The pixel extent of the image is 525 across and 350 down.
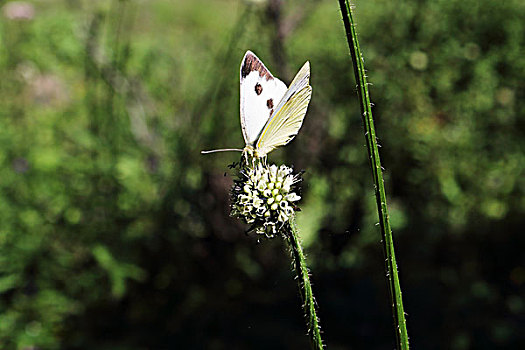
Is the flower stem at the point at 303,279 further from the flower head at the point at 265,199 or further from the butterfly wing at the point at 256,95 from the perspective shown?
the butterfly wing at the point at 256,95

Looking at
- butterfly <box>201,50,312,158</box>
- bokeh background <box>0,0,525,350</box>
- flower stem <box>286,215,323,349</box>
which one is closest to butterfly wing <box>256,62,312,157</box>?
butterfly <box>201,50,312,158</box>

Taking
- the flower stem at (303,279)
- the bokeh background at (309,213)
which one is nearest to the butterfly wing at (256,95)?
the flower stem at (303,279)

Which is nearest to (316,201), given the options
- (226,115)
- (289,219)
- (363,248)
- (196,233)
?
(363,248)

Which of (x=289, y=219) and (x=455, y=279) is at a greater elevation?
(x=455, y=279)

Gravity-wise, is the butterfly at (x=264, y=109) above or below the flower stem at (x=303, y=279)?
above

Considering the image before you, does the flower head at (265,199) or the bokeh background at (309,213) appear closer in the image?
the flower head at (265,199)

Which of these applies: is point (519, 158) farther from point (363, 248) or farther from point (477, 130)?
point (363, 248)

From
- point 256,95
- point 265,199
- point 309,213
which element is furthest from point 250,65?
point 309,213
